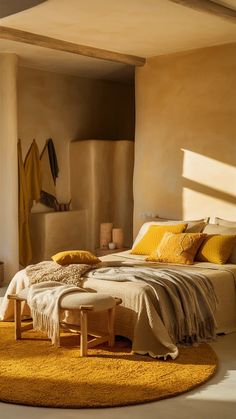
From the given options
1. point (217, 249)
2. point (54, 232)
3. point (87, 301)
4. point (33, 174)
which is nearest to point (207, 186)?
point (217, 249)

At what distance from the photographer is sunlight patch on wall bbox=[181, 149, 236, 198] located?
6715 millimetres

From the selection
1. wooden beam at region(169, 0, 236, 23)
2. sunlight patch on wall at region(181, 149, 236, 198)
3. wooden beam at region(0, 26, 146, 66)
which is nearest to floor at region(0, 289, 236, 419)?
wooden beam at region(169, 0, 236, 23)

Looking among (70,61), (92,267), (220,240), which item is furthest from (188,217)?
(70,61)

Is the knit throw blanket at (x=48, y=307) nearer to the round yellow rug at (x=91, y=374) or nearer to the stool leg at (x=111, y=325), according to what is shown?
the round yellow rug at (x=91, y=374)

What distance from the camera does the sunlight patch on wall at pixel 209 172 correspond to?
6.71m

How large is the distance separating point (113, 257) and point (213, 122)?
1.80 meters

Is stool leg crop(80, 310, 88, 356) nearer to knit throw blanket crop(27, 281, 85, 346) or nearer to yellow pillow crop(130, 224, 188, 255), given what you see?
knit throw blanket crop(27, 281, 85, 346)

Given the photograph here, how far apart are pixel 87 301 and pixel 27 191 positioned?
11.4 ft

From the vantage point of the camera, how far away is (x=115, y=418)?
3.66 metres

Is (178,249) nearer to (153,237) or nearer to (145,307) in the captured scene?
(153,237)

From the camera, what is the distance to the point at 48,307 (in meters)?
4.94

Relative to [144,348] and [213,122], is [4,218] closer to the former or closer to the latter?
[213,122]

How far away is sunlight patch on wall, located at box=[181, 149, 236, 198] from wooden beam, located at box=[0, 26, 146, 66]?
1.22 meters

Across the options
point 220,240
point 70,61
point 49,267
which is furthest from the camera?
point 70,61
